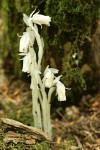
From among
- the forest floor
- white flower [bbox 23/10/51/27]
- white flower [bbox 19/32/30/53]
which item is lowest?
the forest floor

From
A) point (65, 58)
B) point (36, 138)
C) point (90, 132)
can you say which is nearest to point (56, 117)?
point (90, 132)

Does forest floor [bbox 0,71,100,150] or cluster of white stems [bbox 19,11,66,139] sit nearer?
cluster of white stems [bbox 19,11,66,139]

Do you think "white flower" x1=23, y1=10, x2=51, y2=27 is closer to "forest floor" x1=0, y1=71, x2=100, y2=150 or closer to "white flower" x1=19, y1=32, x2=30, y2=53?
"white flower" x1=19, y1=32, x2=30, y2=53

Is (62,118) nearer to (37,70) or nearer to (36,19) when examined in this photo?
(37,70)

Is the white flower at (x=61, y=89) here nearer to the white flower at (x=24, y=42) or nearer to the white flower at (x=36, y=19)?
the white flower at (x=24, y=42)

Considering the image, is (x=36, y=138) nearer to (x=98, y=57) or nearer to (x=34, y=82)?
(x=34, y=82)

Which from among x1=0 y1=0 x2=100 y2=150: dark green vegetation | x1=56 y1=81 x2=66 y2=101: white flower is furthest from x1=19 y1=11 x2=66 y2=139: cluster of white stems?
x1=0 y1=0 x2=100 y2=150: dark green vegetation
